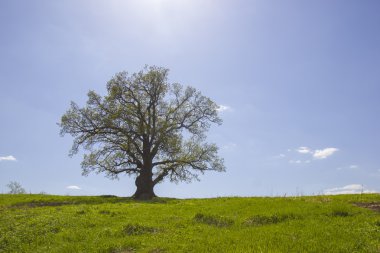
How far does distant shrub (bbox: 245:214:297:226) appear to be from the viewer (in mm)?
18438

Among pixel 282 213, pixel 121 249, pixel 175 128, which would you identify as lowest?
pixel 121 249

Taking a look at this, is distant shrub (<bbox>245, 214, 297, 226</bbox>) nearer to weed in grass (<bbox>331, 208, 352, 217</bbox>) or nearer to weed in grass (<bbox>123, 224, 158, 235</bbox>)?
weed in grass (<bbox>331, 208, 352, 217</bbox>)

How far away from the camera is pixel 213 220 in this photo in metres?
19.8

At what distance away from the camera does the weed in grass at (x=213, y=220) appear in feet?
61.9

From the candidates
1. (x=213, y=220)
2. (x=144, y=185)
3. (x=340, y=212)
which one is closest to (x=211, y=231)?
(x=213, y=220)

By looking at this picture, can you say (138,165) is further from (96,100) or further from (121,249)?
(121,249)

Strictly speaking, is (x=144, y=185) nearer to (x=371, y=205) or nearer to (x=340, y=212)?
(x=371, y=205)

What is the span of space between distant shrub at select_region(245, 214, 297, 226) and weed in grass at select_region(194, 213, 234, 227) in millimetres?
994

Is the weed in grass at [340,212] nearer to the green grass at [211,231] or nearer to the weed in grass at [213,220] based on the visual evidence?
the green grass at [211,231]

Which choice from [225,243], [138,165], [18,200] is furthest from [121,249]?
[138,165]

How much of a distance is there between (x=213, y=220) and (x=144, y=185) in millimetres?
25927

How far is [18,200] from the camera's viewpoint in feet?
123

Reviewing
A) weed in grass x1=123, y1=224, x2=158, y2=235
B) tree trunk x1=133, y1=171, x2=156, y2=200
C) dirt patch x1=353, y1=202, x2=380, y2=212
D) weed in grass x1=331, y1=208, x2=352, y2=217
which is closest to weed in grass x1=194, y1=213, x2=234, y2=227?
weed in grass x1=123, y1=224, x2=158, y2=235

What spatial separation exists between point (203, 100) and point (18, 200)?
987 inches
